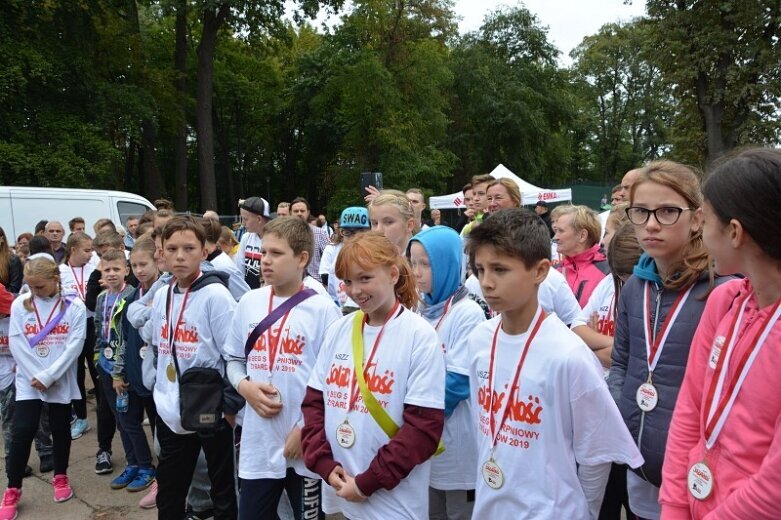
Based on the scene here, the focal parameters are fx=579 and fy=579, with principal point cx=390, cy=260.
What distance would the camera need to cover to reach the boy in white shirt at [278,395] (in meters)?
2.83

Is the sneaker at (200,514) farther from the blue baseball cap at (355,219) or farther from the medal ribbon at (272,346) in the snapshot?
the blue baseball cap at (355,219)

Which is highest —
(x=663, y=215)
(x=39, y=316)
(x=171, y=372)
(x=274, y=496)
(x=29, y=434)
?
(x=663, y=215)

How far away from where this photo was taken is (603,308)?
2.97 meters

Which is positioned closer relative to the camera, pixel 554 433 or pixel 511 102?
pixel 554 433

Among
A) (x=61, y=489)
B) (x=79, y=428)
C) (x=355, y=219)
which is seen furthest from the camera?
(x=79, y=428)

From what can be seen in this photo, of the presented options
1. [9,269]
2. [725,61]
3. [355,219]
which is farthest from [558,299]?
[725,61]

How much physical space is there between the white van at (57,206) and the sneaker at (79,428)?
16.6 ft

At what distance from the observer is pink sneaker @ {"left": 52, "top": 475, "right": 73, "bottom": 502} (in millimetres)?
4293

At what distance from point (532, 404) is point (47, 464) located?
461cm

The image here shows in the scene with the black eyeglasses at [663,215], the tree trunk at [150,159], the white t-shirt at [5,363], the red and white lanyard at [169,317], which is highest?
the tree trunk at [150,159]

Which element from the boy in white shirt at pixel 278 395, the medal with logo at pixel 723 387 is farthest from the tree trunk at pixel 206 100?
the medal with logo at pixel 723 387

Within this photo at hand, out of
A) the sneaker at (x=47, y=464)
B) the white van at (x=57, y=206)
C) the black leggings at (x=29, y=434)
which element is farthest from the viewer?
the white van at (x=57, y=206)

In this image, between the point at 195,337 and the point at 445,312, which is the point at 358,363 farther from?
the point at 195,337

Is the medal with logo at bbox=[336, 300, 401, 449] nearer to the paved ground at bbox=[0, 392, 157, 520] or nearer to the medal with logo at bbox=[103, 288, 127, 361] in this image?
the paved ground at bbox=[0, 392, 157, 520]
